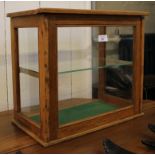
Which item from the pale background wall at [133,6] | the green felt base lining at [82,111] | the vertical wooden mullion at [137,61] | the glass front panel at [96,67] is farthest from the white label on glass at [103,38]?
the pale background wall at [133,6]

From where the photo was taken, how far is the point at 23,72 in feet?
3.85

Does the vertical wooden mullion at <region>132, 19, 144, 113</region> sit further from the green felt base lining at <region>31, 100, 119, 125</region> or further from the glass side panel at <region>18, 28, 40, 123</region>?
the glass side panel at <region>18, 28, 40, 123</region>

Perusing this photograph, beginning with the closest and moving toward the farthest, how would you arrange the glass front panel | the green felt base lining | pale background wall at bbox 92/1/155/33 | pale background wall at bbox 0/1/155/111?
the green felt base lining → the glass front panel → pale background wall at bbox 0/1/155/111 → pale background wall at bbox 92/1/155/33

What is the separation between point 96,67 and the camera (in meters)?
1.31

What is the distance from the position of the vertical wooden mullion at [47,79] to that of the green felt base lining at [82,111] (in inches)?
2.3

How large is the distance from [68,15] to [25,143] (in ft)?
1.56

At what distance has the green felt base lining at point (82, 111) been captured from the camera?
3.53ft

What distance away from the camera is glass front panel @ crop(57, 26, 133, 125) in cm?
120

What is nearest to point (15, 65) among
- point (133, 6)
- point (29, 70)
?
point (29, 70)

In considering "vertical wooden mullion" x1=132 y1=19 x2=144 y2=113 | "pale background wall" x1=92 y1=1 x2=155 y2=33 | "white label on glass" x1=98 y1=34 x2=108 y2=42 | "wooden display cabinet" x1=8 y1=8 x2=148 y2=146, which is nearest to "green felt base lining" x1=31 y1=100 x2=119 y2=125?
"wooden display cabinet" x1=8 y1=8 x2=148 y2=146

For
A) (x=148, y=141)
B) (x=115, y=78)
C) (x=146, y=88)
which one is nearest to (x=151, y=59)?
(x=146, y=88)

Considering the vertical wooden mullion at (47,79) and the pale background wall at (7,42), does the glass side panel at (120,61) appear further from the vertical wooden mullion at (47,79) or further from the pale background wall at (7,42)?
the vertical wooden mullion at (47,79)

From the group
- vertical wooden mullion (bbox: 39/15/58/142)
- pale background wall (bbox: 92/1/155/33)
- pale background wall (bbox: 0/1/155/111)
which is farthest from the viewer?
pale background wall (bbox: 92/1/155/33)

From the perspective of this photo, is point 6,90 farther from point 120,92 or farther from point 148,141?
point 148,141
